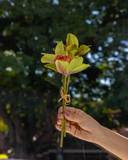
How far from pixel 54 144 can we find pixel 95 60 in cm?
114

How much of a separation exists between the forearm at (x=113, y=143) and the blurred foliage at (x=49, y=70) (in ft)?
3.35

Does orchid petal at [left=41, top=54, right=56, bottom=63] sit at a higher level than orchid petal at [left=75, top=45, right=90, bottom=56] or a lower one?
lower

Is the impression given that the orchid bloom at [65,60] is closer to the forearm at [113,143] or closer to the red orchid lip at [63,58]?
the red orchid lip at [63,58]

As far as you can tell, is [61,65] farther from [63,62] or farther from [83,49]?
[83,49]

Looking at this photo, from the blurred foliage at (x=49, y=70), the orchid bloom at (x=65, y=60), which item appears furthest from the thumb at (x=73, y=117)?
the blurred foliage at (x=49, y=70)

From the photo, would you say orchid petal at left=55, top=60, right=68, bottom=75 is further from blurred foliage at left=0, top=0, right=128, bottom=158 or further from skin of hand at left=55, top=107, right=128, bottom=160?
blurred foliage at left=0, top=0, right=128, bottom=158

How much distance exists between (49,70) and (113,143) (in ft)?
4.55

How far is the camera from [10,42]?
206 centimetres

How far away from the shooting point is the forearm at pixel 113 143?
0.53 metres

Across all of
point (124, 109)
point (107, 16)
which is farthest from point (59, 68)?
point (107, 16)

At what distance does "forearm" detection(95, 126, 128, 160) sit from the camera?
53 cm

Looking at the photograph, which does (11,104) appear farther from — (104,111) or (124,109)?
(124,109)

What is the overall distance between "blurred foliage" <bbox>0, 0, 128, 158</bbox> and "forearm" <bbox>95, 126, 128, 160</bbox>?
40.2 inches

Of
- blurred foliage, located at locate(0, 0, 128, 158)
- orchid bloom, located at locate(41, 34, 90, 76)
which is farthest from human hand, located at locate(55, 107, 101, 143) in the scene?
blurred foliage, located at locate(0, 0, 128, 158)
